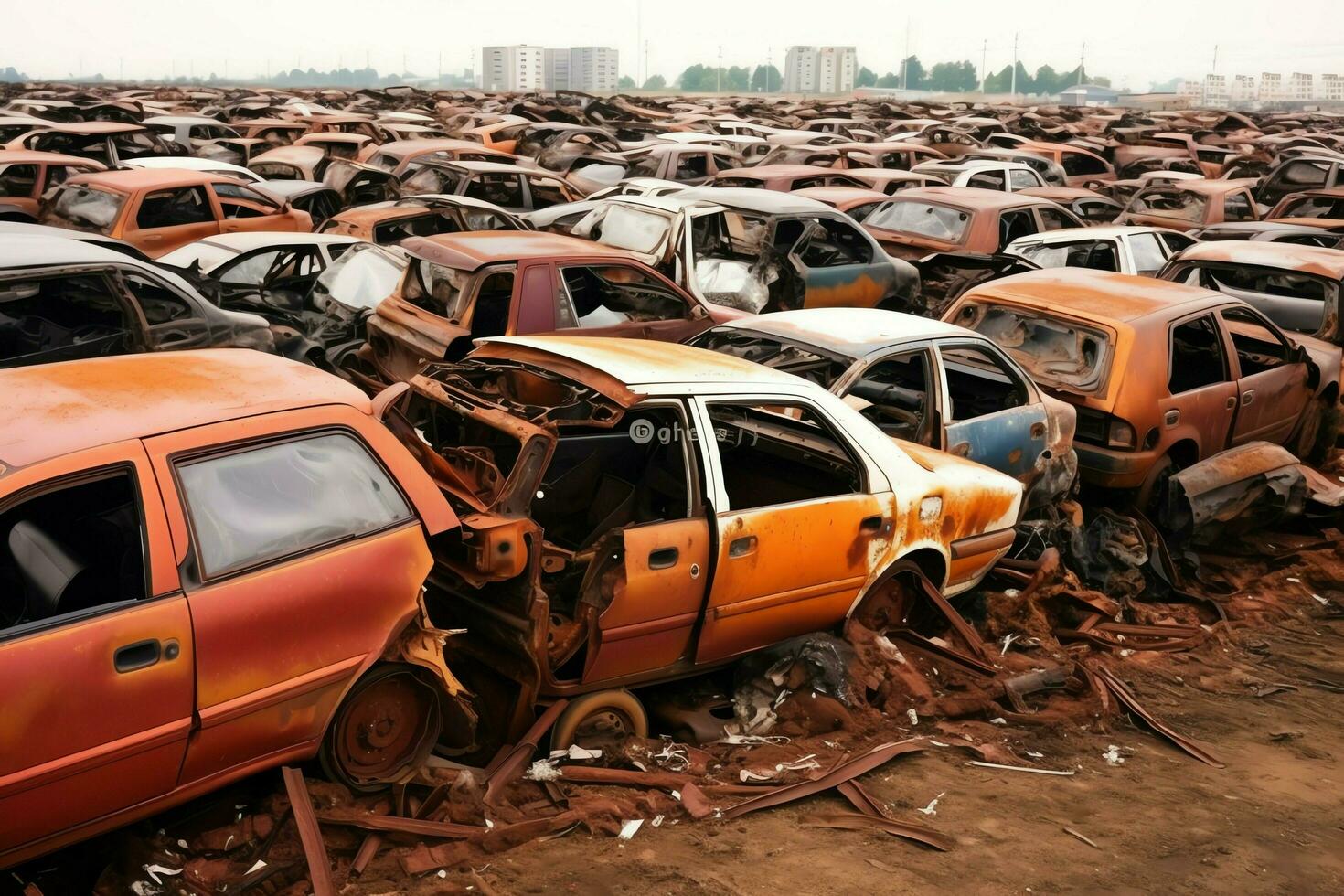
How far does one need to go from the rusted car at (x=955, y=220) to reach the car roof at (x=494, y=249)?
5566mm

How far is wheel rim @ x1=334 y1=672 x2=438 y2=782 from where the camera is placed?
4.77 meters

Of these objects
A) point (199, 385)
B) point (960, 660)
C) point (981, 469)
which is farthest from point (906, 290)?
point (199, 385)

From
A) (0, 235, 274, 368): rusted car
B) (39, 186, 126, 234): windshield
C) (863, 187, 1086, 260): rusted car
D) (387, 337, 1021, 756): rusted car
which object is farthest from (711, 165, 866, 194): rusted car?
(387, 337, 1021, 756): rusted car

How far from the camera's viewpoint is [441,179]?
1773 cm

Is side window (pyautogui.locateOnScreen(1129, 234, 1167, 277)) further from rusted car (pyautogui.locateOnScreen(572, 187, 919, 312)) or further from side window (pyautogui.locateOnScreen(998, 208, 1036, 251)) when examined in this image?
rusted car (pyautogui.locateOnScreen(572, 187, 919, 312))

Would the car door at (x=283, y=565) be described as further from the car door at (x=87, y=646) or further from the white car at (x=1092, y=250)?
the white car at (x=1092, y=250)

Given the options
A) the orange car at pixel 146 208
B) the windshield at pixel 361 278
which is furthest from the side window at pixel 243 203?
the windshield at pixel 361 278

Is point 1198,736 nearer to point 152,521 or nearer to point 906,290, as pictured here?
point 152,521

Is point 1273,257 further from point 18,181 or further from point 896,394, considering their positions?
point 18,181

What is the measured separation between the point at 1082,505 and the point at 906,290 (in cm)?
442

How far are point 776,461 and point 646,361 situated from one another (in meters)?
1.28

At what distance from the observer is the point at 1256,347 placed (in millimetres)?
10977

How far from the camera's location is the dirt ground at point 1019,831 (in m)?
4.40

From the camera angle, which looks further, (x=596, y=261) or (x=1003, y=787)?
(x=596, y=261)
